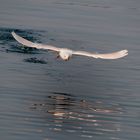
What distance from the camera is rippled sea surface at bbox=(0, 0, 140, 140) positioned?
1723cm

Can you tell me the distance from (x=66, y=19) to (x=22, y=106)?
1162 cm

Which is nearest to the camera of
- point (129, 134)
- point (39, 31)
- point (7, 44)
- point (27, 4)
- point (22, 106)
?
point (129, 134)

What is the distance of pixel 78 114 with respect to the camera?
721 inches

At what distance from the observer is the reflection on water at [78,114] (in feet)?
56.2

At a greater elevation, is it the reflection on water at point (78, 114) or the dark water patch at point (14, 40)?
the dark water patch at point (14, 40)

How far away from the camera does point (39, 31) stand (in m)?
27.1

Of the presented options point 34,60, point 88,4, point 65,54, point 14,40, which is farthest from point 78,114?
point 88,4

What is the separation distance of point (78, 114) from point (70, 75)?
413cm

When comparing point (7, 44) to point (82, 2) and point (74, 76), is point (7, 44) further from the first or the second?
point (82, 2)

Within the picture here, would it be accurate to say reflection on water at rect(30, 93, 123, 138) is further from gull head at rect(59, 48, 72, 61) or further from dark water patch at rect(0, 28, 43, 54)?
dark water patch at rect(0, 28, 43, 54)

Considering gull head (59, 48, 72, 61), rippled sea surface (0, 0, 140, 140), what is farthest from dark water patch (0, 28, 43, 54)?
gull head (59, 48, 72, 61)

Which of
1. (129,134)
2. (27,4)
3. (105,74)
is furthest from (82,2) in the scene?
(129,134)

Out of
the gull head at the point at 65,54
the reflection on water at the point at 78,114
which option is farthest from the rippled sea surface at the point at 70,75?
the gull head at the point at 65,54

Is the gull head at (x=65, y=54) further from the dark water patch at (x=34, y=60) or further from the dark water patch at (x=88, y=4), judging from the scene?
the dark water patch at (x=88, y=4)
